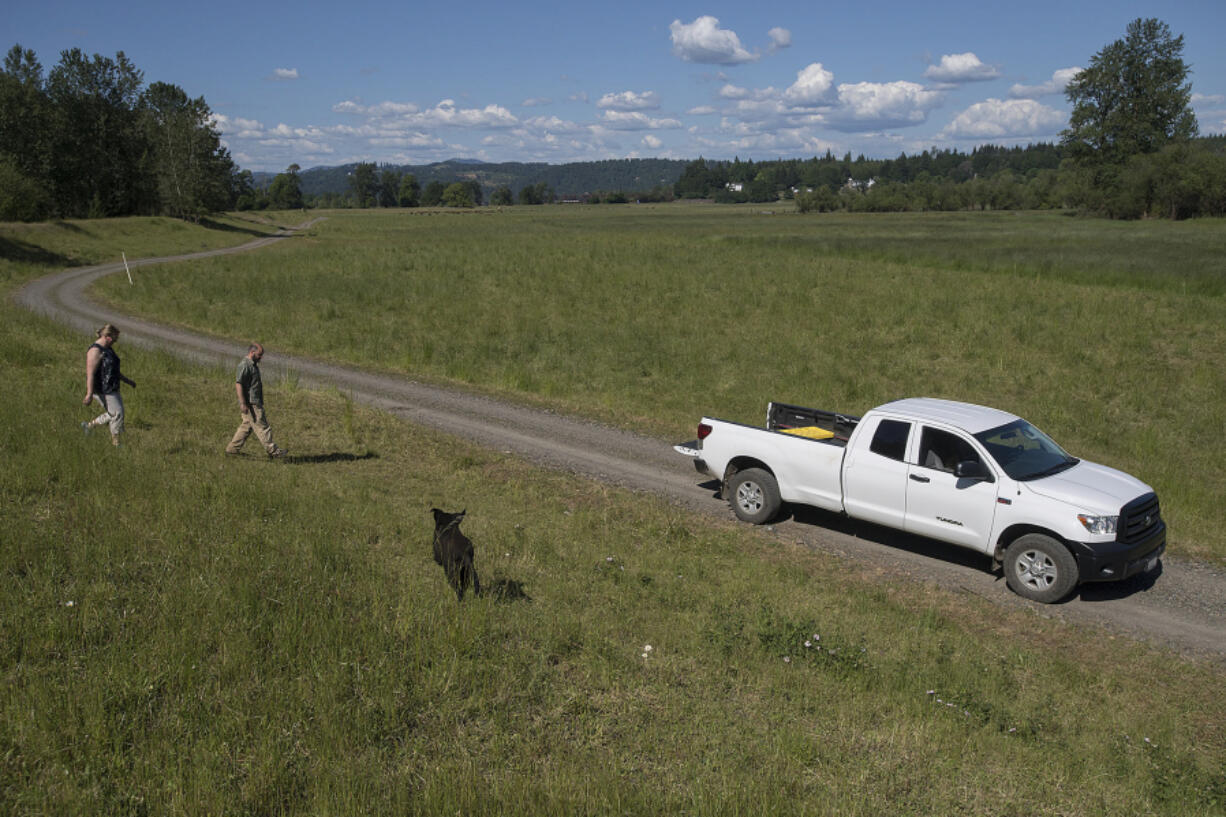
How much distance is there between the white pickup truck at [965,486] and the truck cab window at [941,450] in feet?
0.04

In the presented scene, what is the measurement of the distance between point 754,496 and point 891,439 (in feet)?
7.37

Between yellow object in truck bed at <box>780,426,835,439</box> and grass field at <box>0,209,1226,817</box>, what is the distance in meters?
2.17

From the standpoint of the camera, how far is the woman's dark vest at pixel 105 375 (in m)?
11.6

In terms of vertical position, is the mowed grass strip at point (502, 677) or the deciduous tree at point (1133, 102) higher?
the deciduous tree at point (1133, 102)

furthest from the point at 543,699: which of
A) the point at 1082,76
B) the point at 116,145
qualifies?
the point at 1082,76

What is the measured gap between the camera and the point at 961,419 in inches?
423

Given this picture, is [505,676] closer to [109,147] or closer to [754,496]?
[754,496]

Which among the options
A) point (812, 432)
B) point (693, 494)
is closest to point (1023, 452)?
point (812, 432)

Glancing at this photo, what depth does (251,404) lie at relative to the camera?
490 inches

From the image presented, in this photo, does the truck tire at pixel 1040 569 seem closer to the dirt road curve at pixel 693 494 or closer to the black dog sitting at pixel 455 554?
the dirt road curve at pixel 693 494

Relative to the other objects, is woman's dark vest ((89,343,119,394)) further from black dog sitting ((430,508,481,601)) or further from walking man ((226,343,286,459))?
black dog sitting ((430,508,481,601))

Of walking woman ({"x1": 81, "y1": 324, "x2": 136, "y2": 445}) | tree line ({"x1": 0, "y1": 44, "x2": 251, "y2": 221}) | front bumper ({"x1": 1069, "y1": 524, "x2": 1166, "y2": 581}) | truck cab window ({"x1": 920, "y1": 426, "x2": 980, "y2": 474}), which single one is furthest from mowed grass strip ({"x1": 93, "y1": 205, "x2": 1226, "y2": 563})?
tree line ({"x1": 0, "y1": 44, "x2": 251, "y2": 221})

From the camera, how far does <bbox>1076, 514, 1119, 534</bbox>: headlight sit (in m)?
9.24

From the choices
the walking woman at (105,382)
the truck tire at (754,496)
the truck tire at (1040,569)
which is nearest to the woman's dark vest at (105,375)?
the walking woman at (105,382)
